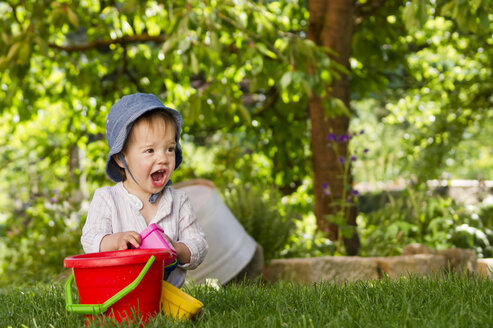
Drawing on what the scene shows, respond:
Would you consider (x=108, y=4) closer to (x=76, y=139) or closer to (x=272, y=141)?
(x=76, y=139)

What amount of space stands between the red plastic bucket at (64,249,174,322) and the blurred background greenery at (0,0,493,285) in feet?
6.87

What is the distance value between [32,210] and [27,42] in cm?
250

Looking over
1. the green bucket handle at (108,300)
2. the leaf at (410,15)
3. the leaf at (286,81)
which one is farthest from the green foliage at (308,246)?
the green bucket handle at (108,300)

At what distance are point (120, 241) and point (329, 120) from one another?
142 inches

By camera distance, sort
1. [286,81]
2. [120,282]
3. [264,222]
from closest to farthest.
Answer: [120,282]
[286,81]
[264,222]

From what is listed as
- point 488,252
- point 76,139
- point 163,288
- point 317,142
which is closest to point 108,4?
point 76,139

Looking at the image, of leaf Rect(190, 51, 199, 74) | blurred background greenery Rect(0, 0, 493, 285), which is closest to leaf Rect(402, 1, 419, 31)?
blurred background greenery Rect(0, 0, 493, 285)

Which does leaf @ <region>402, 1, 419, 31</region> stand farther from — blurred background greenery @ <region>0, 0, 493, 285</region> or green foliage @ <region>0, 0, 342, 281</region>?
green foliage @ <region>0, 0, 342, 281</region>

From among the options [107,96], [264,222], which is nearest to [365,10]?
[264,222]

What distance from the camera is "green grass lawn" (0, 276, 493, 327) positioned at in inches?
75.0

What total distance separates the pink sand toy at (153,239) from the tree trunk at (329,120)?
11.2 feet

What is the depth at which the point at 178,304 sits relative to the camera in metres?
2.11

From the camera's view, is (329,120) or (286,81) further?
(329,120)

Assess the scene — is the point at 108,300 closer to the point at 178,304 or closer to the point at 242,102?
the point at 178,304
